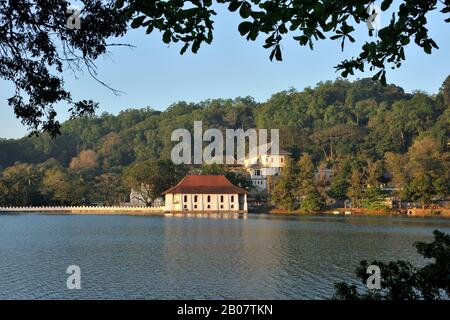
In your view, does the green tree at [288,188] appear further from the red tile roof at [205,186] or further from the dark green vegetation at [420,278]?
the dark green vegetation at [420,278]

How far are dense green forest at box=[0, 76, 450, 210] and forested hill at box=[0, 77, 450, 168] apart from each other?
0.59ft

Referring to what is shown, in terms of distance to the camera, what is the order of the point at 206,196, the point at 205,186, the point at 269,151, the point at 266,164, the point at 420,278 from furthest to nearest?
the point at 269,151, the point at 266,164, the point at 206,196, the point at 205,186, the point at 420,278

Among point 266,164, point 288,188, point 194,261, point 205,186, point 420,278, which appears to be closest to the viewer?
point 420,278

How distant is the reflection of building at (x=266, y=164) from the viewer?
2714 inches

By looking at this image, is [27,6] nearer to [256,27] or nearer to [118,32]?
[118,32]

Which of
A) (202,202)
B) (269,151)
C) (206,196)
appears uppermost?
(269,151)

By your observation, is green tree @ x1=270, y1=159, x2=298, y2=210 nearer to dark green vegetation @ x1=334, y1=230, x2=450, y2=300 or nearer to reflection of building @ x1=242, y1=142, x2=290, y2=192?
reflection of building @ x1=242, y1=142, x2=290, y2=192

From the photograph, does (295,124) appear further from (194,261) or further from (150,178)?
(194,261)

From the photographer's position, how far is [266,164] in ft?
233

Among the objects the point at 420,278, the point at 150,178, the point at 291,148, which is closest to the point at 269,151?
the point at 291,148

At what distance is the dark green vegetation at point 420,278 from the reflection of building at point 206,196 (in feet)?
161

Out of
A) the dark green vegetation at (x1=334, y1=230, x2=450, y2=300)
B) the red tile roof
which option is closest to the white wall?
the red tile roof

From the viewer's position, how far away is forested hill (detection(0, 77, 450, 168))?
69188 mm

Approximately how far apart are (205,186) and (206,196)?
3.41ft
